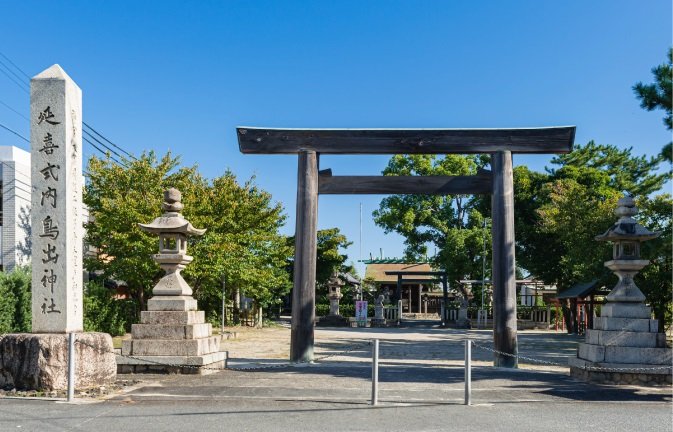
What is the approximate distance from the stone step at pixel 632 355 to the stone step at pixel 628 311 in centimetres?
59

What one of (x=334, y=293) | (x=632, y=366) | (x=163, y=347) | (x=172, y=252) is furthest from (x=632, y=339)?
(x=334, y=293)

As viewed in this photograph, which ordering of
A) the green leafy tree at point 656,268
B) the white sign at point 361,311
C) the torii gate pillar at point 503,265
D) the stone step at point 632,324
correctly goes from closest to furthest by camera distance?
the stone step at point 632,324 < the torii gate pillar at point 503,265 < the green leafy tree at point 656,268 < the white sign at point 361,311

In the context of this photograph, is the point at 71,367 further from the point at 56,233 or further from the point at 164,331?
the point at 164,331

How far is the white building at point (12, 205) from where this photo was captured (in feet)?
76.6

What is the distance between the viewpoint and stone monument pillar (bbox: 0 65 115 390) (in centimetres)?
884

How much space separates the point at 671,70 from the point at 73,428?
10140 mm

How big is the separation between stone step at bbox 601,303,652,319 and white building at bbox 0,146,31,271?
68.5ft

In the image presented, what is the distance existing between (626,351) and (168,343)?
305 inches

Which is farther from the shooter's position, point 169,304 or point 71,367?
point 169,304

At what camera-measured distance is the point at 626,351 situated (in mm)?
10195

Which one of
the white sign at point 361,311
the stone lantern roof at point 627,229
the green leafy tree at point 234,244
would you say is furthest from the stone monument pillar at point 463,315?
the stone lantern roof at point 627,229

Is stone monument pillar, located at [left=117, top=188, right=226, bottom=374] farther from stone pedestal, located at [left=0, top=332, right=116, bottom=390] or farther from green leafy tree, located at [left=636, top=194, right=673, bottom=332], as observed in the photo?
green leafy tree, located at [left=636, top=194, right=673, bottom=332]

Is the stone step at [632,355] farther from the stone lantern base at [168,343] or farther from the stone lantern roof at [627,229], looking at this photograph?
the stone lantern base at [168,343]

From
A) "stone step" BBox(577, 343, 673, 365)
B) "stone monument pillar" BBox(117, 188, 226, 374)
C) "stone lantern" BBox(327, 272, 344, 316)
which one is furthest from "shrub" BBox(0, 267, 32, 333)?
"stone lantern" BBox(327, 272, 344, 316)
